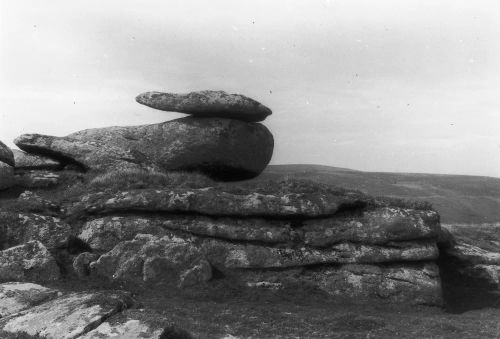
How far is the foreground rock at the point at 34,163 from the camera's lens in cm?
3394

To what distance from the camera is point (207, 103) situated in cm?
3309

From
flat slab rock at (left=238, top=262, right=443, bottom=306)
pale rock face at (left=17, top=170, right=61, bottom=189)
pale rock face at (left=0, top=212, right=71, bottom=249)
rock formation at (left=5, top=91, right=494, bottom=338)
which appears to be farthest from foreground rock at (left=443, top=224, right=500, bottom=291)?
pale rock face at (left=17, top=170, right=61, bottom=189)

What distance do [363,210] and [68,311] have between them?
16811 mm

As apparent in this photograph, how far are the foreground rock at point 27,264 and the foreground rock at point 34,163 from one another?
13604mm

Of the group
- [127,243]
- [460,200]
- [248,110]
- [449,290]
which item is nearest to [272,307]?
[127,243]

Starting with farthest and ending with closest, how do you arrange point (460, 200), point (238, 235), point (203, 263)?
point (460, 200) → point (238, 235) → point (203, 263)

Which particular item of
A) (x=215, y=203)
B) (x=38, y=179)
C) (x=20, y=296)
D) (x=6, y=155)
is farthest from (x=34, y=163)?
(x=20, y=296)

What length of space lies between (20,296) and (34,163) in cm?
1896

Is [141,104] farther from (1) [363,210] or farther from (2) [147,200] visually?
(1) [363,210]

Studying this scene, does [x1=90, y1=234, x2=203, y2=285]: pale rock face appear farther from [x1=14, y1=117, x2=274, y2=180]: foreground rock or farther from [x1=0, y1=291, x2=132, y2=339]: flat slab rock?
[x1=14, y1=117, x2=274, y2=180]: foreground rock

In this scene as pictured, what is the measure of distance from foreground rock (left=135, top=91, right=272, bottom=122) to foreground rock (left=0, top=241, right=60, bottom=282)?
49.1 feet

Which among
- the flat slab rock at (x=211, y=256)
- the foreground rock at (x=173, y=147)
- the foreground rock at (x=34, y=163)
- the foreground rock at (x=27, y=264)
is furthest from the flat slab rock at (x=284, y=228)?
the foreground rock at (x=34, y=163)

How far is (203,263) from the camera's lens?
21.9 metres

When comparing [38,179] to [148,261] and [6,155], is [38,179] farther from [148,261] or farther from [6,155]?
[148,261]
